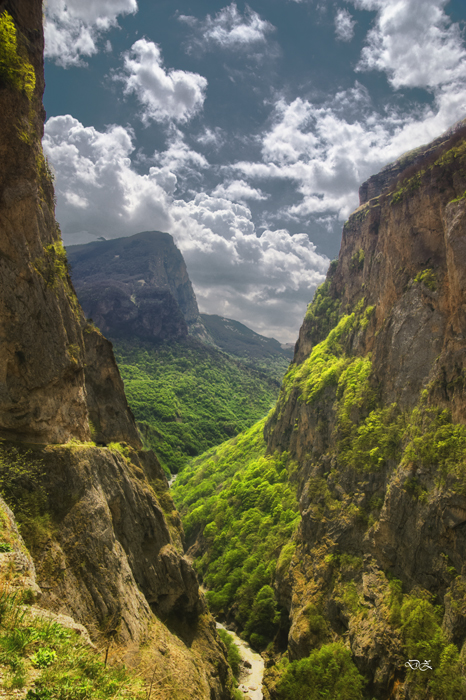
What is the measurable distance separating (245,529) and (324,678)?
107 feet

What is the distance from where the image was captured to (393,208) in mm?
45594

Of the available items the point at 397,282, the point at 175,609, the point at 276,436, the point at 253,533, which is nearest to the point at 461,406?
the point at 397,282

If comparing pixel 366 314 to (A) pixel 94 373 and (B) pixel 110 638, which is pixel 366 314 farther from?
(B) pixel 110 638

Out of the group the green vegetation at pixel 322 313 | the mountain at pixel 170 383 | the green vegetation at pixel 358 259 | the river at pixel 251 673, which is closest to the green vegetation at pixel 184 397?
the mountain at pixel 170 383

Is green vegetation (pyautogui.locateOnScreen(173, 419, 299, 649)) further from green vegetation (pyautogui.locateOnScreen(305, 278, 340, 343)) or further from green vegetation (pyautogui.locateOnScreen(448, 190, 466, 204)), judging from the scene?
green vegetation (pyautogui.locateOnScreen(448, 190, 466, 204))

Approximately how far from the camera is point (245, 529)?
200 feet

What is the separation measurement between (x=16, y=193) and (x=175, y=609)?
30.2 m

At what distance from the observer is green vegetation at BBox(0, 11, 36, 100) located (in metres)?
15.3

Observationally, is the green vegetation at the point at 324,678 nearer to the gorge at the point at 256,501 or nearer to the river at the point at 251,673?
Result: the gorge at the point at 256,501

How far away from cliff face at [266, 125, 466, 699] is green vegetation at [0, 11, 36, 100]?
35.3 meters

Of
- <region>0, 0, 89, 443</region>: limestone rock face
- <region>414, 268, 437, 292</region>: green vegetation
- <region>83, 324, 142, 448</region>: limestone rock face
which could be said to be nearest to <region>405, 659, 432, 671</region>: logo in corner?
<region>83, 324, 142, 448</region>: limestone rock face

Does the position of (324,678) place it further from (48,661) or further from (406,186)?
(406,186)

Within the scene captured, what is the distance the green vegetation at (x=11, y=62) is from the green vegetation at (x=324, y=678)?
155ft

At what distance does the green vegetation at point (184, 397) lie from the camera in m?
117
